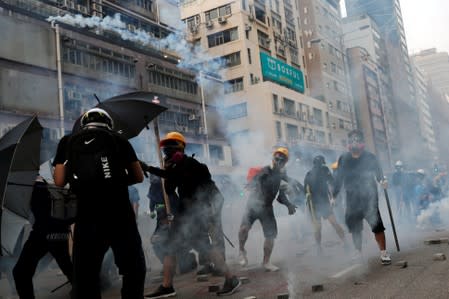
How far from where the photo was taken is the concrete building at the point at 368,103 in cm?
7044

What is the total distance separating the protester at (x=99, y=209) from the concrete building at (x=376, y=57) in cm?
7523

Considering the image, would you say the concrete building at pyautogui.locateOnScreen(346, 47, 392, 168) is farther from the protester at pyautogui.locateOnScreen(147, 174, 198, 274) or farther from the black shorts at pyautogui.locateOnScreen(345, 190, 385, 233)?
the protester at pyautogui.locateOnScreen(147, 174, 198, 274)

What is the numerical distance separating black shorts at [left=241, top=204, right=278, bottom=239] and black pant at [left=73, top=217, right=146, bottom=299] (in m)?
3.59

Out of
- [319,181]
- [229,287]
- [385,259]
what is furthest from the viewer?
[319,181]

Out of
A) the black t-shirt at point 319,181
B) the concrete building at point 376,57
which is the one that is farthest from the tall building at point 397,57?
the black t-shirt at point 319,181

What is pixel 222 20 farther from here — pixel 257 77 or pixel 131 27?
pixel 131 27

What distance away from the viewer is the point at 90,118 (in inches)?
148

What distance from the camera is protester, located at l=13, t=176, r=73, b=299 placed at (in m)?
4.77

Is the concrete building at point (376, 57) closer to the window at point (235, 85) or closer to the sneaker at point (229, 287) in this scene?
the window at point (235, 85)

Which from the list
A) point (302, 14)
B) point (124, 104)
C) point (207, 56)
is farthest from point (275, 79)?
point (124, 104)

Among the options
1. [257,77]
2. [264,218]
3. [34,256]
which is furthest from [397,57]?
[34,256]

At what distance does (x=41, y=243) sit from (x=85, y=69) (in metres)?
26.5

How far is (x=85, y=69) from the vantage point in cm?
2997

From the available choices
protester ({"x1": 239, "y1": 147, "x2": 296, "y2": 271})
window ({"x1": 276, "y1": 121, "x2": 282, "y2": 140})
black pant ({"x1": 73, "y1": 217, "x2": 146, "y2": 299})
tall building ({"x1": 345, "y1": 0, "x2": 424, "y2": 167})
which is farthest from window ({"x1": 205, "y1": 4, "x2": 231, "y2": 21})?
black pant ({"x1": 73, "y1": 217, "x2": 146, "y2": 299})
